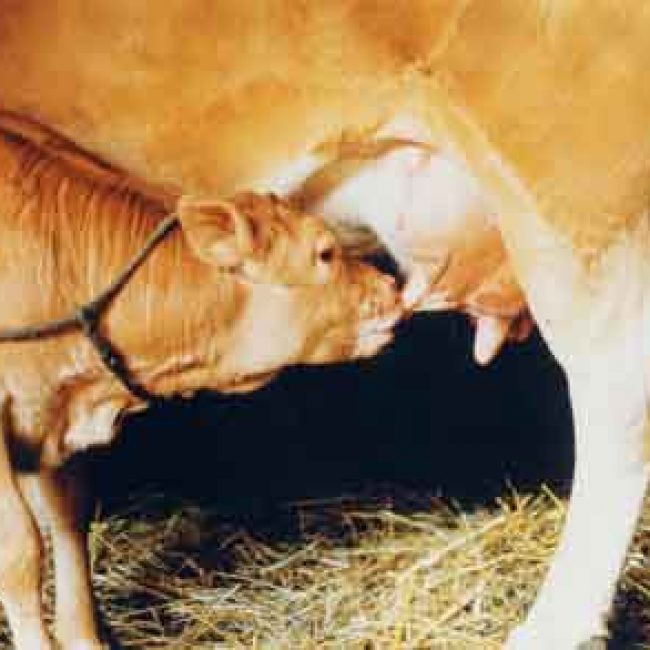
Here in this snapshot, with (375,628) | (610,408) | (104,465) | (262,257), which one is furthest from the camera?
(104,465)

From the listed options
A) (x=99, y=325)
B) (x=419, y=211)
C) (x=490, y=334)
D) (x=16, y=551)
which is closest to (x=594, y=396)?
(x=490, y=334)

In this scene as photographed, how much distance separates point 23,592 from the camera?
372 centimetres

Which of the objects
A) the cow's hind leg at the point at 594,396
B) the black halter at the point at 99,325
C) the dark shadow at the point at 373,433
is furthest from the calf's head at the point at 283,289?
the dark shadow at the point at 373,433

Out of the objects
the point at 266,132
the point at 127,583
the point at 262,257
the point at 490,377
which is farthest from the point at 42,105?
the point at 490,377

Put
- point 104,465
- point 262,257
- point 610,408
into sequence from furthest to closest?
point 104,465 < point 610,408 < point 262,257

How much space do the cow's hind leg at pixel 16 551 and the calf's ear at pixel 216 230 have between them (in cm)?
43

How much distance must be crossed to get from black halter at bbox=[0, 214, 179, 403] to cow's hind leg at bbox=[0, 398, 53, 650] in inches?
5.4

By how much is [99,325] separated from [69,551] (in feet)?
1.85

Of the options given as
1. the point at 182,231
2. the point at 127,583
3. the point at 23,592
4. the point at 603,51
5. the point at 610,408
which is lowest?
the point at 127,583

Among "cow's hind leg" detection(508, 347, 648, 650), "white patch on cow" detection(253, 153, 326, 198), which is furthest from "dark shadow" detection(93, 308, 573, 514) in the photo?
"white patch on cow" detection(253, 153, 326, 198)

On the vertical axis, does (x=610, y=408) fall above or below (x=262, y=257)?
below

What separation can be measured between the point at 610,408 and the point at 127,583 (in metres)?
1.10

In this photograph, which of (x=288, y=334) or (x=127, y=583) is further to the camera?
(x=127, y=583)

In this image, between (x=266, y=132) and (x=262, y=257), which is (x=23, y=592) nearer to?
(x=262, y=257)
